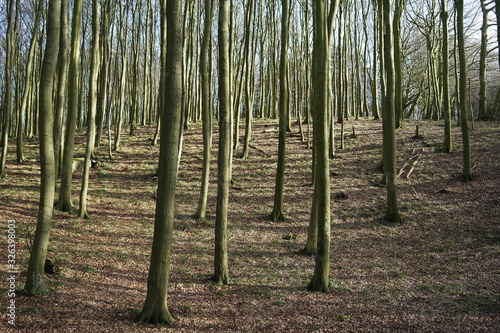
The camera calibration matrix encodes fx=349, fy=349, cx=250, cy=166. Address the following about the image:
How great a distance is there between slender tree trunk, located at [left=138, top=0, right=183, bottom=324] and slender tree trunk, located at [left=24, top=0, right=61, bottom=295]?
5.56 feet

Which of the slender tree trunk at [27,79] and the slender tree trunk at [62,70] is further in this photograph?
the slender tree trunk at [27,79]

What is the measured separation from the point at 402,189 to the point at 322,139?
7.56m

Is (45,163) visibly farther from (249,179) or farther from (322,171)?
(249,179)

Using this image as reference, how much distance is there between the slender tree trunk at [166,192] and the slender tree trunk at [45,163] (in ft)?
5.56

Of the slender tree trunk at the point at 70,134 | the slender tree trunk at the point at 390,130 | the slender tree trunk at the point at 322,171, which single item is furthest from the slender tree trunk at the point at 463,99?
the slender tree trunk at the point at 70,134

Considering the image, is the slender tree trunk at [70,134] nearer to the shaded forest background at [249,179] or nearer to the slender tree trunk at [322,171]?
the shaded forest background at [249,179]

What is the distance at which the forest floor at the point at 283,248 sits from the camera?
5.06 meters

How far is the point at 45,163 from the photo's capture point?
17.0 ft

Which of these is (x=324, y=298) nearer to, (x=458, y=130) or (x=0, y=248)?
(x=0, y=248)

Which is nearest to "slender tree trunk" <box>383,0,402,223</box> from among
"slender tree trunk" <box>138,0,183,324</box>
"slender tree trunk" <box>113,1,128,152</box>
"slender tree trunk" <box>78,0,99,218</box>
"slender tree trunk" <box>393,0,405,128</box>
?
"slender tree trunk" <box>393,0,405,128</box>

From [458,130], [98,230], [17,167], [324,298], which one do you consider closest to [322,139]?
[324,298]

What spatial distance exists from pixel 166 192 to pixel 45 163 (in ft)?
6.40

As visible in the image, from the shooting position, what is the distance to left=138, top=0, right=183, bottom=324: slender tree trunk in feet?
15.7

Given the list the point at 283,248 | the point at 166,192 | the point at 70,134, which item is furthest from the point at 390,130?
the point at 70,134
